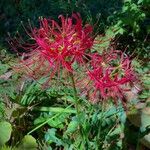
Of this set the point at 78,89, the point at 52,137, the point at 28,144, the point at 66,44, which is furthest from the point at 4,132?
the point at 66,44

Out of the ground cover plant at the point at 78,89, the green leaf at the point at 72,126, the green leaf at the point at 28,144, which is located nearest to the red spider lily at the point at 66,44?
the ground cover plant at the point at 78,89

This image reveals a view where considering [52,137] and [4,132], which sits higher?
[4,132]

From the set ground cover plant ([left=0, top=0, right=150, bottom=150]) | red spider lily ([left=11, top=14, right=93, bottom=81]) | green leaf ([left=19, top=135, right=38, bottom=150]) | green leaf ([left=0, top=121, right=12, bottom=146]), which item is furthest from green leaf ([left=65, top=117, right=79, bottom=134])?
red spider lily ([left=11, top=14, right=93, bottom=81])

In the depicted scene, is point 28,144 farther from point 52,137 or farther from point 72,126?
point 72,126

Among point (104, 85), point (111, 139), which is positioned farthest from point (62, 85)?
point (104, 85)

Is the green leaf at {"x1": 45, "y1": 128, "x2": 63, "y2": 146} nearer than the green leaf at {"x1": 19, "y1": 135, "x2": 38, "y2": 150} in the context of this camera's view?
No

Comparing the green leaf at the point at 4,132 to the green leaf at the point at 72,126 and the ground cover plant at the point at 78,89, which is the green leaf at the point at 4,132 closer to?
the ground cover plant at the point at 78,89

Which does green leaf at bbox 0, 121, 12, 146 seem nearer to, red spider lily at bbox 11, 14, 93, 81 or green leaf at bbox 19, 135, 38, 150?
green leaf at bbox 19, 135, 38, 150
